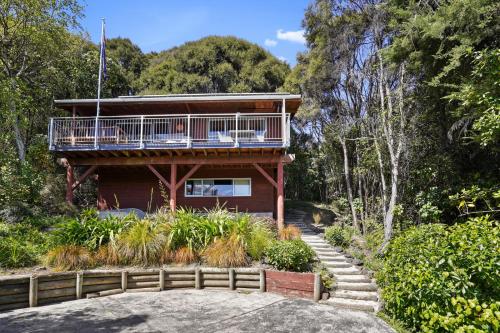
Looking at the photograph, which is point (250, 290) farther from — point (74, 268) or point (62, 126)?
point (62, 126)

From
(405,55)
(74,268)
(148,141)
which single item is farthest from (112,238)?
(405,55)

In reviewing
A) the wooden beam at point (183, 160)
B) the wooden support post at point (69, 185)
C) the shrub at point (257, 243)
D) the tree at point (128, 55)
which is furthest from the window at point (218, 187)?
the tree at point (128, 55)

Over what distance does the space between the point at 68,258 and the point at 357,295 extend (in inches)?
268

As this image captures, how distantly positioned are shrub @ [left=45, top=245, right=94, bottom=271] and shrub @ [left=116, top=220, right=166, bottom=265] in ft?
2.53

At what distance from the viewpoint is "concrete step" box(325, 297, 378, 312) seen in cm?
719

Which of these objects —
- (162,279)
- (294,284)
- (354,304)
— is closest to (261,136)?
(294,284)

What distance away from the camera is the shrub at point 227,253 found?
8523 mm

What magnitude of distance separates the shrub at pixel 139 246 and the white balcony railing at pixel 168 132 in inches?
196

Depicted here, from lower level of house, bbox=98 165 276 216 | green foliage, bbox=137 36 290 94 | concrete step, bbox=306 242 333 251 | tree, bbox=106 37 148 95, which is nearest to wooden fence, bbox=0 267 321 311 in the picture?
concrete step, bbox=306 242 333 251

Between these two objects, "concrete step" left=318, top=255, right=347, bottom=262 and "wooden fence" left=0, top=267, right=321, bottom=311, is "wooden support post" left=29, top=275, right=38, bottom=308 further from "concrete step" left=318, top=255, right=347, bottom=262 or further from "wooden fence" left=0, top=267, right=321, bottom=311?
"concrete step" left=318, top=255, right=347, bottom=262

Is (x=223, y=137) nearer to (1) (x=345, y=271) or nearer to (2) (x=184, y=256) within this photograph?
(2) (x=184, y=256)

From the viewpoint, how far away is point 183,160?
13.9 meters

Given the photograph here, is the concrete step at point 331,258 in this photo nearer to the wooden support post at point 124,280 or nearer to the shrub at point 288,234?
the shrub at point 288,234

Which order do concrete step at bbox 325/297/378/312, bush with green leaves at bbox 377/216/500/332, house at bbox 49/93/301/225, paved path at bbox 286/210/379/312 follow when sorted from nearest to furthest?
bush with green leaves at bbox 377/216/500/332, concrete step at bbox 325/297/378/312, paved path at bbox 286/210/379/312, house at bbox 49/93/301/225
